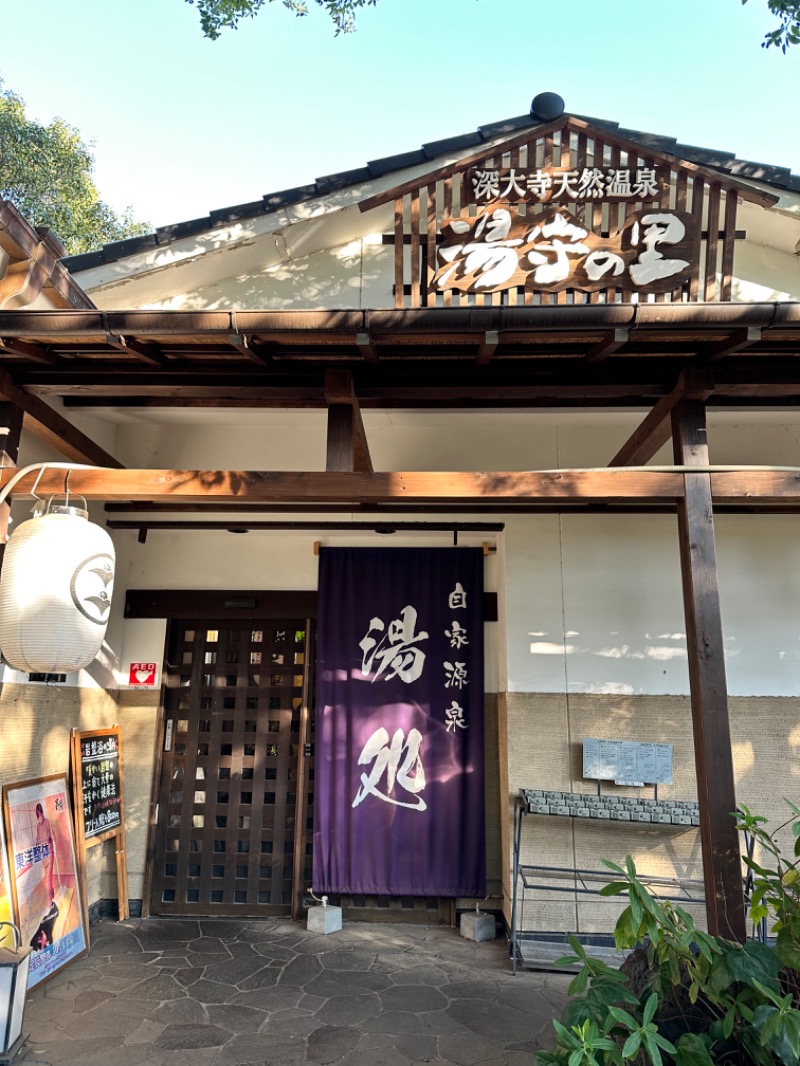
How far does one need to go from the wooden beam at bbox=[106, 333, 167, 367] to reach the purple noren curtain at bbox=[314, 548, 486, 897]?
2.79 meters

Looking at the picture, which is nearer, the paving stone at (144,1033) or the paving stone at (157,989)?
the paving stone at (144,1033)

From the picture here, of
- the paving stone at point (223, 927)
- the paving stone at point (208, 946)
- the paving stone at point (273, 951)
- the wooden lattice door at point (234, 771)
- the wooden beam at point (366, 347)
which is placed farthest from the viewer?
the wooden lattice door at point (234, 771)

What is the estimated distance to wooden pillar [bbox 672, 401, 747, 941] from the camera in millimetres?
3562

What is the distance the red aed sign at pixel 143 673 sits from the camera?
668 centimetres

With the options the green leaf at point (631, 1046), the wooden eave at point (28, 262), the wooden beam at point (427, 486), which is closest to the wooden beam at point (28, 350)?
the wooden eave at point (28, 262)

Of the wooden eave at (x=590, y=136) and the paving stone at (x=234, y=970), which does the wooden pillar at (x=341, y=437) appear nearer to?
the wooden eave at (x=590, y=136)

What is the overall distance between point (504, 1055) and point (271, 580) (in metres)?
4.16

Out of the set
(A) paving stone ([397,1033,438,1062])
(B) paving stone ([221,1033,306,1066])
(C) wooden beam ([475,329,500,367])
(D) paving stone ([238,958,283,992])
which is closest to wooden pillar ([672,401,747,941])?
(C) wooden beam ([475,329,500,367])

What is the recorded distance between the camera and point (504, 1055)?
4.05 meters

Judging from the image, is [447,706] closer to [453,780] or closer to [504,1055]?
[453,780]

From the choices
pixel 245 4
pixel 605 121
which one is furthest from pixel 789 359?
pixel 245 4

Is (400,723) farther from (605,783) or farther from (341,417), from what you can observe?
(341,417)

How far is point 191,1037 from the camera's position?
424 centimetres

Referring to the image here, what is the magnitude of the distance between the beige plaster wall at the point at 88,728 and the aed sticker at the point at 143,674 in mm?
119
